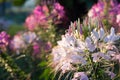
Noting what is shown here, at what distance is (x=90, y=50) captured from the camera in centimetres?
416

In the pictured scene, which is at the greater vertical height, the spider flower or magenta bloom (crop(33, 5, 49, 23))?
magenta bloom (crop(33, 5, 49, 23))

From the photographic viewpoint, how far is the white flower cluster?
4.16 meters

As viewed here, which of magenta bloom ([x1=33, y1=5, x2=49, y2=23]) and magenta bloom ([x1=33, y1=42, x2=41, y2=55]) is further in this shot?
magenta bloom ([x1=33, y1=42, x2=41, y2=55])

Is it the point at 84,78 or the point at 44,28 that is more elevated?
the point at 44,28

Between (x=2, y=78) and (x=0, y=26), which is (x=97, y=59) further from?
(x=0, y=26)

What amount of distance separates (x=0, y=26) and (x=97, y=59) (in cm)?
316

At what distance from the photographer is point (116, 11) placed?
6.34 metres

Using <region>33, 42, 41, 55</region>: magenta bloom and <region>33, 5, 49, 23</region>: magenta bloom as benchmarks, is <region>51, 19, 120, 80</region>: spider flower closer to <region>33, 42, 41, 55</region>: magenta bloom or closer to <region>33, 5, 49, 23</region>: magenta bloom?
<region>33, 5, 49, 23</region>: magenta bloom

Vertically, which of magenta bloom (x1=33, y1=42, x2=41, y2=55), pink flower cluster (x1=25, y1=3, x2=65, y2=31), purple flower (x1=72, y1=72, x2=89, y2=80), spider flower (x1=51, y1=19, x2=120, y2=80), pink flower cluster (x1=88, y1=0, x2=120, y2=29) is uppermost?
pink flower cluster (x1=25, y1=3, x2=65, y2=31)

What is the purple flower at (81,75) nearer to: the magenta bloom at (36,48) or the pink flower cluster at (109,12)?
the pink flower cluster at (109,12)

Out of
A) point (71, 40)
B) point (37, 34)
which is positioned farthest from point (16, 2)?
point (71, 40)

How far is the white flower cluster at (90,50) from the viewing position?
4.16m

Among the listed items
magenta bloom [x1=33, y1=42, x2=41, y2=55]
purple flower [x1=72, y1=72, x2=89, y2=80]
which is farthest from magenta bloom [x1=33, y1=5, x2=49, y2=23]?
purple flower [x1=72, y1=72, x2=89, y2=80]

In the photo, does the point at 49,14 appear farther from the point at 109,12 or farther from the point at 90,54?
the point at 90,54
